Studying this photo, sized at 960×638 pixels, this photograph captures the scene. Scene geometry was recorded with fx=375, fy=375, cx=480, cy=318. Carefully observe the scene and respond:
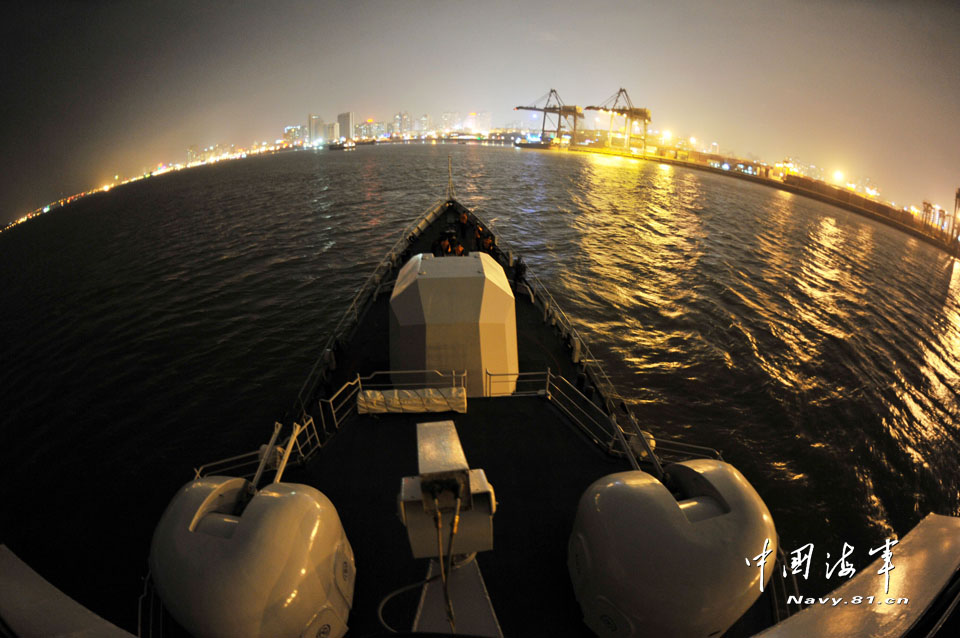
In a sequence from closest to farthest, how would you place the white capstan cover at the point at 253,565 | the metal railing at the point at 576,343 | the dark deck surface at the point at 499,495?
the white capstan cover at the point at 253,565 < the dark deck surface at the point at 499,495 < the metal railing at the point at 576,343

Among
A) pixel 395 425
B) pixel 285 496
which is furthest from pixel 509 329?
pixel 285 496

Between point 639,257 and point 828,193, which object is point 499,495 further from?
point 828,193

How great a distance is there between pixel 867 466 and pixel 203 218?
249 ft

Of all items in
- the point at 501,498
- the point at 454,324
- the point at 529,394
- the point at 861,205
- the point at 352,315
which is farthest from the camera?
the point at 861,205

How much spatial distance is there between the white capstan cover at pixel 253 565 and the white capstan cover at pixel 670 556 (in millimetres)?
3551

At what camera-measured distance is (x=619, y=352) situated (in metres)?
21.5

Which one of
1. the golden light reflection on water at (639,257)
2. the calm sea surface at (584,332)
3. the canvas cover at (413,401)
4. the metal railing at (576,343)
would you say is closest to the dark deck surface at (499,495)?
the canvas cover at (413,401)

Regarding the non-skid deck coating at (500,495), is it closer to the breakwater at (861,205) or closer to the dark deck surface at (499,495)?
the dark deck surface at (499,495)

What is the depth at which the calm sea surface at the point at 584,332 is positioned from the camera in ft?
43.6

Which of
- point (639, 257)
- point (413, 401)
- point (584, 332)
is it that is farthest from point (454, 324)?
point (639, 257)

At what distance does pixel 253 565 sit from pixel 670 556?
190 inches

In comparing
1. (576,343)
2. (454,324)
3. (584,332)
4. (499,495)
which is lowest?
(584,332)

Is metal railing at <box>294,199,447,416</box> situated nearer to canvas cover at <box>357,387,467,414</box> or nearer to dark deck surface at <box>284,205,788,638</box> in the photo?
canvas cover at <box>357,387,467,414</box>

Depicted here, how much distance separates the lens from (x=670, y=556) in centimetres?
445
